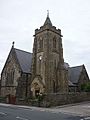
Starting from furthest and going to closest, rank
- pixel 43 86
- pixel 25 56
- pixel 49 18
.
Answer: pixel 25 56, pixel 49 18, pixel 43 86

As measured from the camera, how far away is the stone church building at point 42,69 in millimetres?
37294

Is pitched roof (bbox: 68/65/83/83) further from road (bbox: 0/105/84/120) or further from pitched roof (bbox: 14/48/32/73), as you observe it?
road (bbox: 0/105/84/120)

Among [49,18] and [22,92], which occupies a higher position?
[49,18]

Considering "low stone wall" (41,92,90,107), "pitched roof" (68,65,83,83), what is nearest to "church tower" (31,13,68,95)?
"low stone wall" (41,92,90,107)

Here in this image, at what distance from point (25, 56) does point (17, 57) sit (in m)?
3.52

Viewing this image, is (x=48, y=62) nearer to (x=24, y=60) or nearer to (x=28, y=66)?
(x=28, y=66)

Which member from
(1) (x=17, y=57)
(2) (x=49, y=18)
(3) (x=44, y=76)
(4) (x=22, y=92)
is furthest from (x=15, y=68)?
(2) (x=49, y=18)

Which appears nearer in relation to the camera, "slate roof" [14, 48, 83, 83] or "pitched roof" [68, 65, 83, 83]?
"slate roof" [14, 48, 83, 83]

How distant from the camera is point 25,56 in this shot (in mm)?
47312

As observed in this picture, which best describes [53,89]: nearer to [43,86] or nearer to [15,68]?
[43,86]

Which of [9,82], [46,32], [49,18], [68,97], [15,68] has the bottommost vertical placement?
[68,97]

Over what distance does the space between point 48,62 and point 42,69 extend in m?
1.95

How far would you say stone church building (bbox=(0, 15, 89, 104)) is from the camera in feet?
122

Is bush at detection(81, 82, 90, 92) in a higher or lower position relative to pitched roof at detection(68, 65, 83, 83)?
lower
